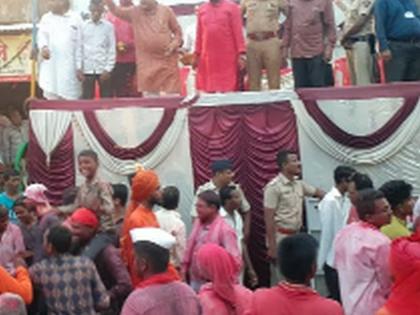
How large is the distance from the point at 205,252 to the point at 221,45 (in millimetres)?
5656

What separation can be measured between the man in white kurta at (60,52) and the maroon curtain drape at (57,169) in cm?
53

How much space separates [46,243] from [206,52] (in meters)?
5.28

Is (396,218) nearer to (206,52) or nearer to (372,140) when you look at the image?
(372,140)

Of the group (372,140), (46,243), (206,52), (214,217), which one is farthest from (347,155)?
(46,243)

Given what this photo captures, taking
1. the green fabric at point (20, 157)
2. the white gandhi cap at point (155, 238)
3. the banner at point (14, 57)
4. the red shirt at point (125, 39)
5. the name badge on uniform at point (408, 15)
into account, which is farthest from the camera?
the banner at point (14, 57)

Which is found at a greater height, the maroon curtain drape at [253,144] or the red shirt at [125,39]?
the red shirt at [125,39]

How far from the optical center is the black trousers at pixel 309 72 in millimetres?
10797

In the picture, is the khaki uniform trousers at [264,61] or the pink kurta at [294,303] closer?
the pink kurta at [294,303]

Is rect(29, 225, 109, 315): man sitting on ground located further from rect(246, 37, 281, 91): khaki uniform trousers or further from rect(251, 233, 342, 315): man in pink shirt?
rect(246, 37, 281, 91): khaki uniform trousers

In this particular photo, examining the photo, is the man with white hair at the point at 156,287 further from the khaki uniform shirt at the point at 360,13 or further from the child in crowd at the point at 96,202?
the khaki uniform shirt at the point at 360,13

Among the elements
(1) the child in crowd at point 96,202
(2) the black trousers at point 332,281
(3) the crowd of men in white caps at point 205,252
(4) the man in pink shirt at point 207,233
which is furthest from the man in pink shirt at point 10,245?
(2) the black trousers at point 332,281

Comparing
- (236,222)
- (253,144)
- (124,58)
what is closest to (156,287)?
(236,222)

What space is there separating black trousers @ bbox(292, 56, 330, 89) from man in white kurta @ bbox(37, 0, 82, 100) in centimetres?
256

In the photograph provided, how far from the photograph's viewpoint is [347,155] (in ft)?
34.0
